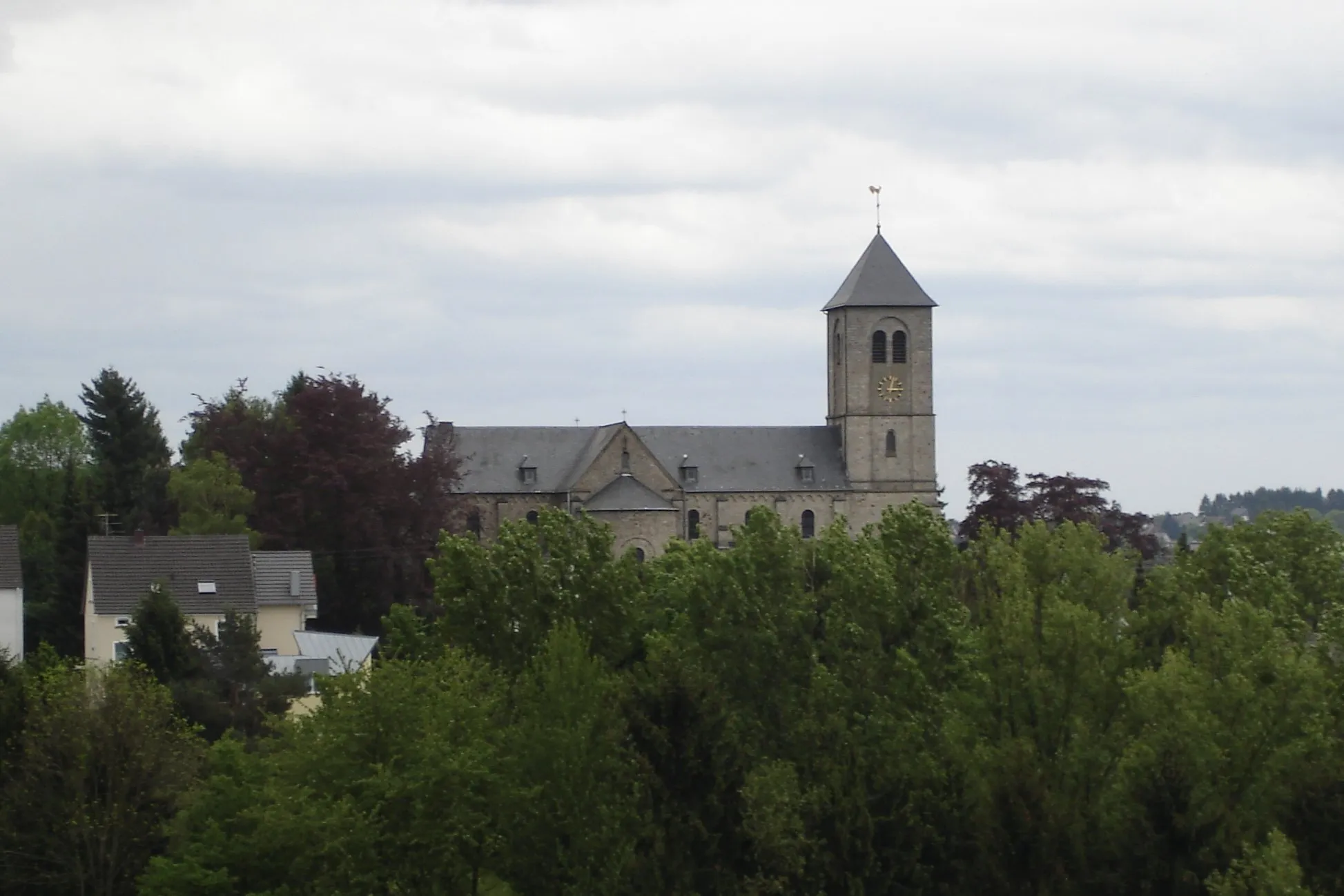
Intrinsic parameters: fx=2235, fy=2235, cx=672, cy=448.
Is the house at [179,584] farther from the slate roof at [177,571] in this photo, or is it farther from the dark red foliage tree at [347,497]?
the dark red foliage tree at [347,497]

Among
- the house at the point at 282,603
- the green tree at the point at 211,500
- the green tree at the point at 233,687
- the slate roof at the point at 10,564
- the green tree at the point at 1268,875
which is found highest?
the green tree at the point at 211,500

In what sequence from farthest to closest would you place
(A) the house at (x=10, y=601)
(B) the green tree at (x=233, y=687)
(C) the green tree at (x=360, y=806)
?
(A) the house at (x=10, y=601), (B) the green tree at (x=233, y=687), (C) the green tree at (x=360, y=806)

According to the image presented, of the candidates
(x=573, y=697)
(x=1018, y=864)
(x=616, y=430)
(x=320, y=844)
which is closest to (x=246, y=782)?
(x=320, y=844)

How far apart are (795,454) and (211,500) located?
113 feet

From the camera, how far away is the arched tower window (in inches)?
3794

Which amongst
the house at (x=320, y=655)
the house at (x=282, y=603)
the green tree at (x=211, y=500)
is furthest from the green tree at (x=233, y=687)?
the green tree at (x=211, y=500)

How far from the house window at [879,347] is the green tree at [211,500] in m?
34.7

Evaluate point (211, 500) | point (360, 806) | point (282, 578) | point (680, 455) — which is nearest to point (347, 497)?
point (211, 500)

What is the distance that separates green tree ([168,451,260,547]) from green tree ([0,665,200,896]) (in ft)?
94.8

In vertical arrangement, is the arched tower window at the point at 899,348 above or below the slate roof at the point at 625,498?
above

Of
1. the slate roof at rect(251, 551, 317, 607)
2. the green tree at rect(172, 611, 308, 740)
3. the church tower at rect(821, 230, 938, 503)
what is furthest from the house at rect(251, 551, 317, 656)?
the church tower at rect(821, 230, 938, 503)

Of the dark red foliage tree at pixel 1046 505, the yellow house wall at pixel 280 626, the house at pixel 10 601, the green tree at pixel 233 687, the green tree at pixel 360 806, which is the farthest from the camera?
the dark red foliage tree at pixel 1046 505

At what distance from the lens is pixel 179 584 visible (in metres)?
54.3

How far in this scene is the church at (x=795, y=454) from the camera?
9412 cm
